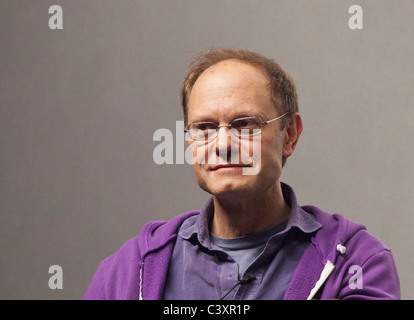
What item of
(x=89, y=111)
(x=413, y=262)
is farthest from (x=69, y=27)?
(x=413, y=262)

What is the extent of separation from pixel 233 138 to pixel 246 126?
0.17ft

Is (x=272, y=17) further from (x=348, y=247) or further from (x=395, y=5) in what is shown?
(x=348, y=247)

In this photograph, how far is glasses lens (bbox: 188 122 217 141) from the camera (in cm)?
149

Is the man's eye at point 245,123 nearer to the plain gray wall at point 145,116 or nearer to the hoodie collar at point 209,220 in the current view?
the hoodie collar at point 209,220

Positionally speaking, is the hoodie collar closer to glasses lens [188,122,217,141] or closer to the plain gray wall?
glasses lens [188,122,217,141]

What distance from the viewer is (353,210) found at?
209 cm

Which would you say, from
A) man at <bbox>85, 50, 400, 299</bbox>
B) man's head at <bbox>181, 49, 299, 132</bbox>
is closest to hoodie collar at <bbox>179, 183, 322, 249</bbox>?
man at <bbox>85, 50, 400, 299</bbox>

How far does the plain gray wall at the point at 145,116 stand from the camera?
2088 millimetres

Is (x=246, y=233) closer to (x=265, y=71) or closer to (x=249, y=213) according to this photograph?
(x=249, y=213)

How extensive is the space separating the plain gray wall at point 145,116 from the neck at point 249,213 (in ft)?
1.78

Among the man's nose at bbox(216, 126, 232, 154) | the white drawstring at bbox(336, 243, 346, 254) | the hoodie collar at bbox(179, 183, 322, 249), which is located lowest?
the white drawstring at bbox(336, 243, 346, 254)

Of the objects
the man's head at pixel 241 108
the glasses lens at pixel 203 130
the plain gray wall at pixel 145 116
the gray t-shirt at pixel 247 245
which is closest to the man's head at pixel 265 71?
the man's head at pixel 241 108

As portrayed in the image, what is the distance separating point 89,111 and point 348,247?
1.07 meters

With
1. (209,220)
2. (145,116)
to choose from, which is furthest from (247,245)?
(145,116)
